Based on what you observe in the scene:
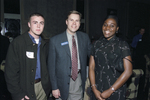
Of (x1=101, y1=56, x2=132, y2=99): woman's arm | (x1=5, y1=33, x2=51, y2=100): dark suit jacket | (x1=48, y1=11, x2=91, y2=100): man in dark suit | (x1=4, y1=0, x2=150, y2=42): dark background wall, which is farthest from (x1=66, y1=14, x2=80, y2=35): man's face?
(x1=4, y1=0, x2=150, y2=42): dark background wall

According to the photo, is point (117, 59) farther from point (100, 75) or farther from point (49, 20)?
point (49, 20)

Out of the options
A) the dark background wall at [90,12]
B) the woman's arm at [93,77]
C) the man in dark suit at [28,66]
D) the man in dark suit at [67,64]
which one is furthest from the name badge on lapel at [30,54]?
the dark background wall at [90,12]

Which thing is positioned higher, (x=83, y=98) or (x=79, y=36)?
(x=79, y=36)

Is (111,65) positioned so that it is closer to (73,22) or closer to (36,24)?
(73,22)

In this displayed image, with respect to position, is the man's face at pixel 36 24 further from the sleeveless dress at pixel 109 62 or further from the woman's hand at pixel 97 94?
the woman's hand at pixel 97 94

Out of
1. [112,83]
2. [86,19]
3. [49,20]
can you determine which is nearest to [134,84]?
[112,83]

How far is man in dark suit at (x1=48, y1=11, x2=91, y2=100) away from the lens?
1.63m

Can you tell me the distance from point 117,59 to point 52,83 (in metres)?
0.86

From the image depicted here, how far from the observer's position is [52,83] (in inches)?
64.1

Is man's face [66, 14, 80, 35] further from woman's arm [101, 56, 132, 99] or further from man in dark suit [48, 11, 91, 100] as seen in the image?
woman's arm [101, 56, 132, 99]

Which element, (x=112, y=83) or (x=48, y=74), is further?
(x=48, y=74)

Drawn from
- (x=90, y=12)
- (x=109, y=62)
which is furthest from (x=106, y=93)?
(x=90, y=12)

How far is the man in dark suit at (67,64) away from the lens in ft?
5.35

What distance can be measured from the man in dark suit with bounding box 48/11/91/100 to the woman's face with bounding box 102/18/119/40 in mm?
413
